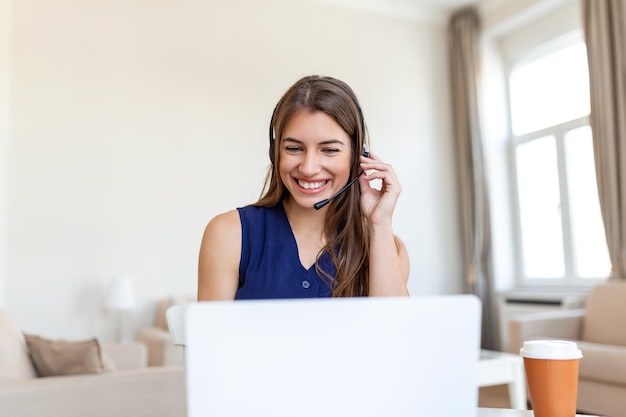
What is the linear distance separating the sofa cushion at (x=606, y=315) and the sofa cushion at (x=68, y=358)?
2.82 meters

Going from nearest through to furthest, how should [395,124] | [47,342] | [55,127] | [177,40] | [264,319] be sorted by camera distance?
1. [264,319]
2. [47,342]
3. [55,127]
4. [177,40]
5. [395,124]

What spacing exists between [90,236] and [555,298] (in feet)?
11.4

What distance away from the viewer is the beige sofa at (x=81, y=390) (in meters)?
1.94

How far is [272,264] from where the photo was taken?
116cm

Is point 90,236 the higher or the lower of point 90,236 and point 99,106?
the lower

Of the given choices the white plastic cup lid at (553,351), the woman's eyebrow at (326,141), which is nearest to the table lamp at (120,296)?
the woman's eyebrow at (326,141)

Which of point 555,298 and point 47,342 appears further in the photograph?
point 555,298

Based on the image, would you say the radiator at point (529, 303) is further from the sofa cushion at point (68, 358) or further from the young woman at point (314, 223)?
the young woman at point (314, 223)

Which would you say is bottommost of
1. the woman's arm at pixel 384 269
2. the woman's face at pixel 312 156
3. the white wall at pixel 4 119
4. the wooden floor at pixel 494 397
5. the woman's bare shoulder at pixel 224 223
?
the wooden floor at pixel 494 397

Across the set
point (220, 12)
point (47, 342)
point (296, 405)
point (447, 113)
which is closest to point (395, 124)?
point (447, 113)

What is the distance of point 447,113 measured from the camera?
5723 mm

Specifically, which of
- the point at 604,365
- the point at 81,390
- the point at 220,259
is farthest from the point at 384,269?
the point at 604,365

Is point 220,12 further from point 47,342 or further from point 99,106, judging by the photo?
point 47,342

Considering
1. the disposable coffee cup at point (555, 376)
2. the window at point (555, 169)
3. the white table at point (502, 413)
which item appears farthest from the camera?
the window at point (555, 169)
